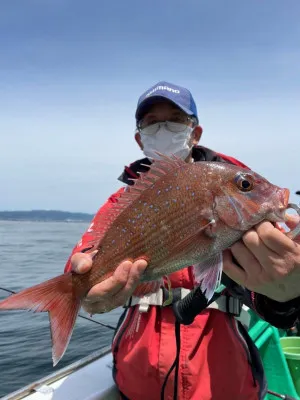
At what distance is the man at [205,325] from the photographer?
2047 millimetres

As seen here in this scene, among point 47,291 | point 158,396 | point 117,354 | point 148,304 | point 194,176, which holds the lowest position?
point 158,396

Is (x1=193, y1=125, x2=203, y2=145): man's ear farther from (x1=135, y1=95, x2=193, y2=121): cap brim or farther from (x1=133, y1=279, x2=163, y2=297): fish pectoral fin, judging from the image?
Answer: (x1=133, y1=279, x2=163, y2=297): fish pectoral fin

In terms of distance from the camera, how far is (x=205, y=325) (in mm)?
2865

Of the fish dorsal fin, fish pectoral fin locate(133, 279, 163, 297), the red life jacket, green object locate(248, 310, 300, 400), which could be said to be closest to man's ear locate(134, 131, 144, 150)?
the red life jacket

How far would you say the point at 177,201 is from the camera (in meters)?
2.21

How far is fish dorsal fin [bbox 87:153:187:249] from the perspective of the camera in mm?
2365

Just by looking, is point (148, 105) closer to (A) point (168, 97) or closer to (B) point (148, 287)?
(A) point (168, 97)

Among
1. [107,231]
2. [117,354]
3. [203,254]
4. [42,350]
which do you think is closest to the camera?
[203,254]

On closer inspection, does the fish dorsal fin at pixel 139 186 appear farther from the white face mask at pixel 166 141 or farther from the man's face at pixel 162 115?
the man's face at pixel 162 115

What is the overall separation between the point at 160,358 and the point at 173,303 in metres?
0.41

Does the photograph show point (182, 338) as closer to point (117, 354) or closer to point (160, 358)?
point (160, 358)

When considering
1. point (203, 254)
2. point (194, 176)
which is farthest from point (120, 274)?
point (194, 176)

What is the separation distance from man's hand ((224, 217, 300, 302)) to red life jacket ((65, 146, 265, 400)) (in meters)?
0.76

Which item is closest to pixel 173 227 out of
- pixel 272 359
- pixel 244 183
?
pixel 244 183
